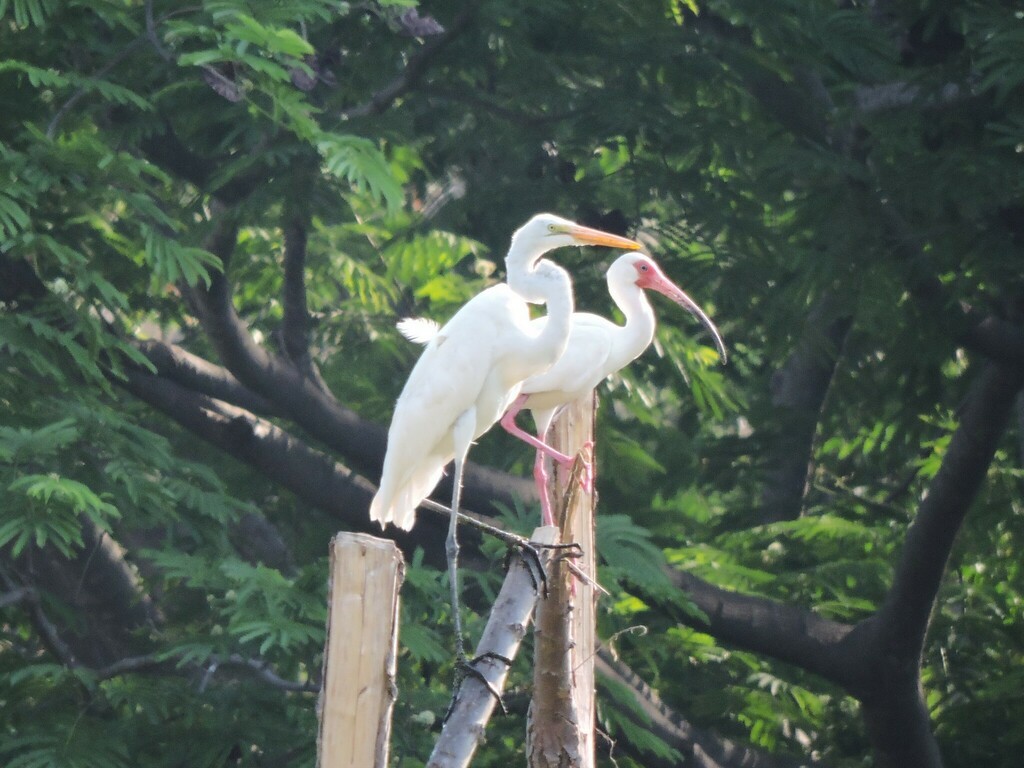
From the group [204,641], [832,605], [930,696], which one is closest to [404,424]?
[204,641]

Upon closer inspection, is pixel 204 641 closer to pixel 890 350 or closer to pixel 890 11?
pixel 890 350

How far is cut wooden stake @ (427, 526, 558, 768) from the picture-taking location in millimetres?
3471

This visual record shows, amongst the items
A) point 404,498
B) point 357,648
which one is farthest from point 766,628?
point 357,648

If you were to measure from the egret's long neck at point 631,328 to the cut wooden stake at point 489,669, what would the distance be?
96.2 inches

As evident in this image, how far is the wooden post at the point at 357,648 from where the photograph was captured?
9.59ft

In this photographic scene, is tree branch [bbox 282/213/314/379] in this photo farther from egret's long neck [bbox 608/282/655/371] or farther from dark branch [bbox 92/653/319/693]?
egret's long neck [bbox 608/282/655/371]

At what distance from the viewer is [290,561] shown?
30.7ft

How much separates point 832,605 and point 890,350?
4.76 ft

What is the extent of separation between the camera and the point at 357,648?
2.94 metres

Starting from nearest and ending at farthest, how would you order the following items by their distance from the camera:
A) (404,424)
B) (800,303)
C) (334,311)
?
(404,424) < (800,303) < (334,311)

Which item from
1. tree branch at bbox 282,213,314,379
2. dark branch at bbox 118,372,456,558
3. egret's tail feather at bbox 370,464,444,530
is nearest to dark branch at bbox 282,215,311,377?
tree branch at bbox 282,213,314,379

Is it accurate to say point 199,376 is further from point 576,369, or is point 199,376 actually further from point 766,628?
point 766,628

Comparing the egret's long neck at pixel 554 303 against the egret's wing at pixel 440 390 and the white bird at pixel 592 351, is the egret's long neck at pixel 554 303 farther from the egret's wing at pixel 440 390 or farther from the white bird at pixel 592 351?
the white bird at pixel 592 351

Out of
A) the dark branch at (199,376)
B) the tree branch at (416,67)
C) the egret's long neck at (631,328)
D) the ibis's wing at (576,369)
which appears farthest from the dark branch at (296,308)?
the ibis's wing at (576,369)
